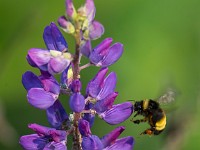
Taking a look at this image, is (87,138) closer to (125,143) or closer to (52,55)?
(125,143)

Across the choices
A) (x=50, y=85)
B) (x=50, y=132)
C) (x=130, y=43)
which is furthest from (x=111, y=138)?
(x=130, y=43)

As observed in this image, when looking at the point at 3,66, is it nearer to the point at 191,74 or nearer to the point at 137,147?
the point at 137,147

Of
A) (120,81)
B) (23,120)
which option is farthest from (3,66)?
(120,81)

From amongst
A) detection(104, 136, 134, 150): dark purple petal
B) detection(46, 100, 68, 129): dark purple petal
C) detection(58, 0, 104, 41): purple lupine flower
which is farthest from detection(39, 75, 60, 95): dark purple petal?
detection(104, 136, 134, 150): dark purple petal

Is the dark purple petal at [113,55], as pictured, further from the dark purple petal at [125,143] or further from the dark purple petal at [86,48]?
the dark purple petal at [125,143]

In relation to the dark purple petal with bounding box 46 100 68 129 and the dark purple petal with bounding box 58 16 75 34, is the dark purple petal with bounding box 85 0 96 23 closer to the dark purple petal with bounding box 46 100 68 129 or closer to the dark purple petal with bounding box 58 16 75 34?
the dark purple petal with bounding box 58 16 75 34

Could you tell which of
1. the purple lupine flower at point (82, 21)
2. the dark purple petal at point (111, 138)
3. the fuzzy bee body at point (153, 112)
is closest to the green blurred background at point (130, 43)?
the fuzzy bee body at point (153, 112)
